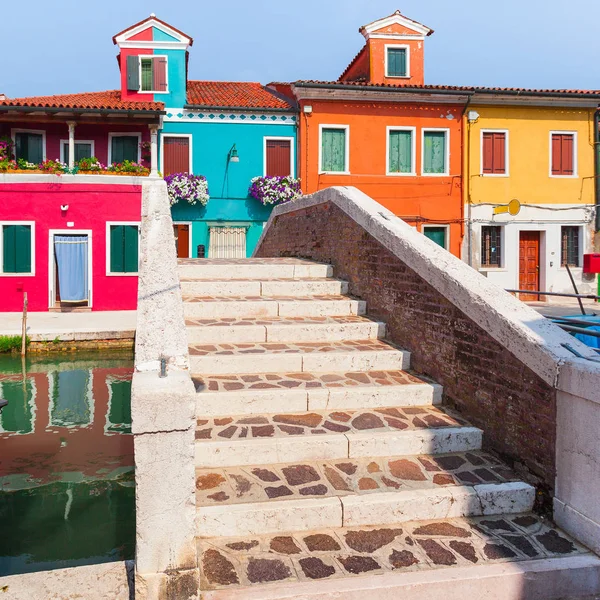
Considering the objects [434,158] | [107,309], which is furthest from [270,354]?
[434,158]

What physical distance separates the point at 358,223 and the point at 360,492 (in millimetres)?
3234

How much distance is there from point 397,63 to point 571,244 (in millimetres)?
8002

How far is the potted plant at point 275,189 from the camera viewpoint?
1688 centimetres

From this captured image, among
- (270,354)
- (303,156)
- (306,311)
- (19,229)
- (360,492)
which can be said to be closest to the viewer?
(360,492)

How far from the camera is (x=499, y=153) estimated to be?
1808cm

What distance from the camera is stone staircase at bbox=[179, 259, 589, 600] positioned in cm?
257

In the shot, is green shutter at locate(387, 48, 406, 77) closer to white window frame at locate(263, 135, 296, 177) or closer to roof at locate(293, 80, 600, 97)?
roof at locate(293, 80, 600, 97)

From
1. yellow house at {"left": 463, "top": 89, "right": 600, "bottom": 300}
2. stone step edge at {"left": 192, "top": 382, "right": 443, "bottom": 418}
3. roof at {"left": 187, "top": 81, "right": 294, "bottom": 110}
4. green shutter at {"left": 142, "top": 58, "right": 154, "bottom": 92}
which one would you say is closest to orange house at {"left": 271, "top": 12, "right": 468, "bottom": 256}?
yellow house at {"left": 463, "top": 89, "right": 600, "bottom": 300}

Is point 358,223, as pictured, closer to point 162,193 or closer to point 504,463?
point 162,193

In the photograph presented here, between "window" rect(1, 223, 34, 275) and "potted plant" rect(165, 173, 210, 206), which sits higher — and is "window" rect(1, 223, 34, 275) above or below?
below

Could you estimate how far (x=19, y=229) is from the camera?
52.2 ft

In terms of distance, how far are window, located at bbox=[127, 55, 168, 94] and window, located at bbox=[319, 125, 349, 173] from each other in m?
4.98

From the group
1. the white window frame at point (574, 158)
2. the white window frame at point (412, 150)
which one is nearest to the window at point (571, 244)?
the white window frame at point (574, 158)

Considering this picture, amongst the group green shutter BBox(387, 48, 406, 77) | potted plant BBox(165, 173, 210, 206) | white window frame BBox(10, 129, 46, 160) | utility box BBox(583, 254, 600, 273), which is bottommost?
utility box BBox(583, 254, 600, 273)
